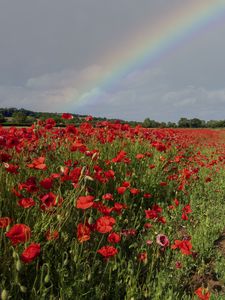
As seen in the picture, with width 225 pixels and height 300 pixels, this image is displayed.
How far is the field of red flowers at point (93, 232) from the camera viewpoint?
7.14 ft

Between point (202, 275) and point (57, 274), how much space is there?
1.31 m

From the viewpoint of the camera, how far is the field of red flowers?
2.18 metres

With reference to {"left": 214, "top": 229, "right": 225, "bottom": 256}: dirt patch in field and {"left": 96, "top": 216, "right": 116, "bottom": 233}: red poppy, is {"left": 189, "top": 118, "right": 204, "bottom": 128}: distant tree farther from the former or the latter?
{"left": 96, "top": 216, "right": 116, "bottom": 233}: red poppy

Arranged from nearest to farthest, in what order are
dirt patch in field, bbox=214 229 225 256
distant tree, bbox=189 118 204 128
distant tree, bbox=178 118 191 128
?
dirt patch in field, bbox=214 229 225 256
distant tree, bbox=178 118 191 128
distant tree, bbox=189 118 204 128

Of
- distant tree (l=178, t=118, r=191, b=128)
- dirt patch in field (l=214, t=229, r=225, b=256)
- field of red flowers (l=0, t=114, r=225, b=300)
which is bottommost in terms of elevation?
dirt patch in field (l=214, t=229, r=225, b=256)

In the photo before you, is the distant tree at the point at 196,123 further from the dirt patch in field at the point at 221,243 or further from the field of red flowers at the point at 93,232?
the dirt patch in field at the point at 221,243

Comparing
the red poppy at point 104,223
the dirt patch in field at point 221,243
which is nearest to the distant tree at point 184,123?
the dirt patch in field at point 221,243

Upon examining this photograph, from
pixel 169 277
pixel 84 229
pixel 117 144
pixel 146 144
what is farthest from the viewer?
pixel 146 144

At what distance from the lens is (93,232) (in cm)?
263

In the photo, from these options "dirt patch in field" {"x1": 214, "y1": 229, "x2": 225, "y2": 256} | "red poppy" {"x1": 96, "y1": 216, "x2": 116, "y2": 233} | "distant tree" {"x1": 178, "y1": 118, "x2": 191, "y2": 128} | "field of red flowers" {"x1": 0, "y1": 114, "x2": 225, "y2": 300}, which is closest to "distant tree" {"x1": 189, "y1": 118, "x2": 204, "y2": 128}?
"distant tree" {"x1": 178, "y1": 118, "x2": 191, "y2": 128}

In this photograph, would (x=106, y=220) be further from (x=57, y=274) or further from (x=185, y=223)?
(x=185, y=223)

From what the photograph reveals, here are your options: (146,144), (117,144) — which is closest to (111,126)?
(117,144)

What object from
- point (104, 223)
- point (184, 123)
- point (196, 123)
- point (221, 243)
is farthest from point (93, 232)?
point (196, 123)

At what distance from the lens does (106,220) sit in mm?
2189
